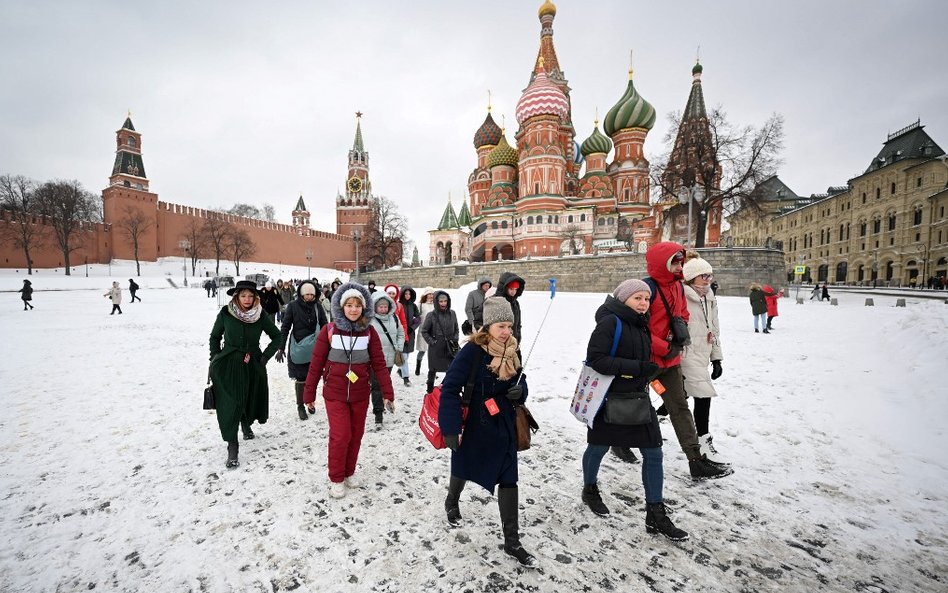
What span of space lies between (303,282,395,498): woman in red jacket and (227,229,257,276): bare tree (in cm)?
5503

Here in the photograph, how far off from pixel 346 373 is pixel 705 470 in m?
3.15

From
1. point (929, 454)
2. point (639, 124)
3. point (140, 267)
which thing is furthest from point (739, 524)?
point (140, 267)

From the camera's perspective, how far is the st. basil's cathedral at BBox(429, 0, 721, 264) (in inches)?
1394

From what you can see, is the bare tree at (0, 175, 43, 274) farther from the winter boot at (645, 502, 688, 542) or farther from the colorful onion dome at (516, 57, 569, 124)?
the winter boot at (645, 502, 688, 542)

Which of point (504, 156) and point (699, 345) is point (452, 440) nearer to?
point (699, 345)

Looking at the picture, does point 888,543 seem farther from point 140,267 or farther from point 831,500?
point 140,267

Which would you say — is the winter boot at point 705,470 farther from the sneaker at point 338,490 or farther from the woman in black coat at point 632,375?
the sneaker at point 338,490

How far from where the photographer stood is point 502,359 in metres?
2.23

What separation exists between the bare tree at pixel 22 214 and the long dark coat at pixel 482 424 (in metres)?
53.1

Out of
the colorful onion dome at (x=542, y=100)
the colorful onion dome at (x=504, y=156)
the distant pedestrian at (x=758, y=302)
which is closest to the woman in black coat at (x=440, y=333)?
the distant pedestrian at (x=758, y=302)

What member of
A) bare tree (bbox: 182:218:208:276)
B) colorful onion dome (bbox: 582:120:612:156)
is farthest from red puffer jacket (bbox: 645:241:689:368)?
bare tree (bbox: 182:218:208:276)

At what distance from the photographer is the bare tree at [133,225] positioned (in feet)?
143

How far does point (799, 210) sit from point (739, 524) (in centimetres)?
6566

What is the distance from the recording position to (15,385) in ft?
18.5
